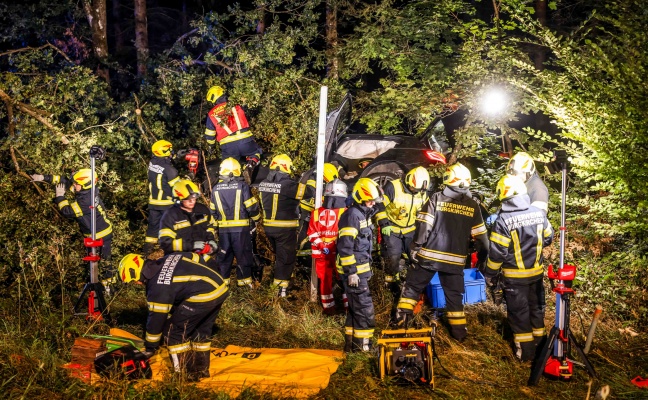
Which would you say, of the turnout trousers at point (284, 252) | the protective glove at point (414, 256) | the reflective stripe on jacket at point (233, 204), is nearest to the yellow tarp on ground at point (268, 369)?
the protective glove at point (414, 256)

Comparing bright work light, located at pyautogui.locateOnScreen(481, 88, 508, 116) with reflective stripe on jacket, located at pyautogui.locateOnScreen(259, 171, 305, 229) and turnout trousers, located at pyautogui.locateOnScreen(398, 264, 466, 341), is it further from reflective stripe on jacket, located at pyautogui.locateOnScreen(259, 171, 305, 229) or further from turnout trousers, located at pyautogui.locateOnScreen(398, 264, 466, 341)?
turnout trousers, located at pyautogui.locateOnScreen(398, 264, 466, 341)

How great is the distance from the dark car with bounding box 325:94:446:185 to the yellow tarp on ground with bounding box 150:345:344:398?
3.56m

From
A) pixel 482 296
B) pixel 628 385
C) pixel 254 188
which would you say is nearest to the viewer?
pixel 628 385

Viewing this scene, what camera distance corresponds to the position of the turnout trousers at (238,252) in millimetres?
9023

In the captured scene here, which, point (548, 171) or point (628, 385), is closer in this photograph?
point (628, 385)

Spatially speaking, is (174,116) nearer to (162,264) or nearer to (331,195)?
(331,195)

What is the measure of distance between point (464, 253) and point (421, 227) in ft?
1.88

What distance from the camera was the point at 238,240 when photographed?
355 inches

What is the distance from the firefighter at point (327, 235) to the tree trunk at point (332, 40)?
194 inches

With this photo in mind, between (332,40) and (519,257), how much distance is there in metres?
7.19

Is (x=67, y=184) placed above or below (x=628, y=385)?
above

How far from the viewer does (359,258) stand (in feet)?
22.1

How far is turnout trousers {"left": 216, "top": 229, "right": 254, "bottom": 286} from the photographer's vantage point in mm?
9023

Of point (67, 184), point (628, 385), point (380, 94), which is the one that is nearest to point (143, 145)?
point (67, 184)
